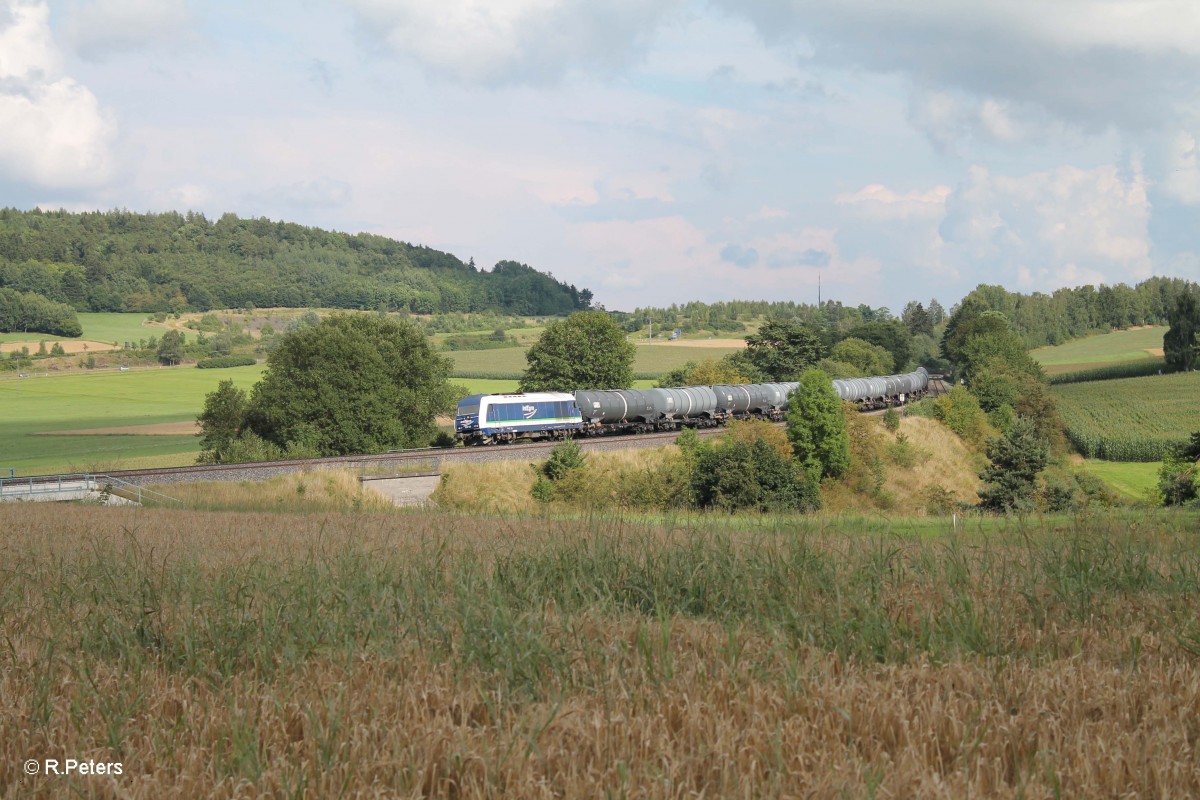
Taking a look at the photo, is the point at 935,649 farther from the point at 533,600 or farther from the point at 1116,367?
the point at 1116,367

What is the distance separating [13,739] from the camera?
4512 millimetres

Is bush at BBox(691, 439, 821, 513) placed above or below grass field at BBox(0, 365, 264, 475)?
below

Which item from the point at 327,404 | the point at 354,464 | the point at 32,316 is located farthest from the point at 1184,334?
the point at 32,316

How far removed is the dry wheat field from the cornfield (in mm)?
67440

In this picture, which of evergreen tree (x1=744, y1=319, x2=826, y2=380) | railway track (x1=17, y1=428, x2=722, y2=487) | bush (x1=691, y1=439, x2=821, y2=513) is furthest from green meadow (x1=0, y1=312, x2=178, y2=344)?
bush (x1=691, y1=439, x2=821, y2=513)

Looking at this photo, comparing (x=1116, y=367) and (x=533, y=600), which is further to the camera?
(x=1116, y=367)

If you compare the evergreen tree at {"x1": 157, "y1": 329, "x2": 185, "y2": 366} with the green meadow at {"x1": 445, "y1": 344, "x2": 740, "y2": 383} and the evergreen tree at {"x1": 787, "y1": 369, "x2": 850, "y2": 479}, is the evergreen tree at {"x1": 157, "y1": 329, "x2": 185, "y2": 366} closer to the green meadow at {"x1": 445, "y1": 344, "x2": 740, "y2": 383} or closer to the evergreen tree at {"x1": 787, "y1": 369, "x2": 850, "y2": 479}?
the green meadow at {"x1": 445, "y1": 344, "x2": 740, "y2": 383}

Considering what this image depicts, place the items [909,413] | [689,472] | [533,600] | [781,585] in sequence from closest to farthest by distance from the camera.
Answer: [533,600] < [781,585] < [689,472] < [909,413]

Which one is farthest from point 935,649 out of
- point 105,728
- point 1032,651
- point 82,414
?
point 82,414

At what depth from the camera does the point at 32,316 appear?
432 ft

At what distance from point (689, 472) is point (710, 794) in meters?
44.0

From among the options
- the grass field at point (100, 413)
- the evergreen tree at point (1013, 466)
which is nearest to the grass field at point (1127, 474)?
the evergreen tree at point (1013, 466)

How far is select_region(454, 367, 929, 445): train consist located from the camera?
2023 inches

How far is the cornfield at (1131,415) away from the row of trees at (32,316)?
395 ft
